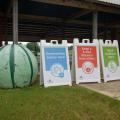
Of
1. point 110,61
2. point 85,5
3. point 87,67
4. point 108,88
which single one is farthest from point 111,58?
point 85,5

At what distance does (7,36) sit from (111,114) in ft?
52.3

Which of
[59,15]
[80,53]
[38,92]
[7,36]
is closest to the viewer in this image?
[38,92]

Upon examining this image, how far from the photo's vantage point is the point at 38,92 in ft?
26.6

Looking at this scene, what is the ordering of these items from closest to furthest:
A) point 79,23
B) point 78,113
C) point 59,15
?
point 78,113 < point 59,15 < point 79,23

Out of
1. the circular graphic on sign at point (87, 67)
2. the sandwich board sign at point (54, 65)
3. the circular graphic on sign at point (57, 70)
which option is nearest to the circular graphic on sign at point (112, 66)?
the circular graphic on sign at point (87, 67)

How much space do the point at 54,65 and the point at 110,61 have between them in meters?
2.44

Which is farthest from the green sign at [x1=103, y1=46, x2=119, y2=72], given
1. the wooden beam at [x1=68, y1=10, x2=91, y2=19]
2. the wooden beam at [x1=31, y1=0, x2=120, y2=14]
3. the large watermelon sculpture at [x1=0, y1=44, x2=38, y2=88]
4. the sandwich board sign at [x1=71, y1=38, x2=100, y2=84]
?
the wooden beam at [x1=68, y1=10, x2=91, y2=19]

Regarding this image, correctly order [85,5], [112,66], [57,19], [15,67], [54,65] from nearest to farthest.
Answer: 1. [15,67]
2. [54,65]
3. [112,66]
4. [85,5]
5. [57,19]

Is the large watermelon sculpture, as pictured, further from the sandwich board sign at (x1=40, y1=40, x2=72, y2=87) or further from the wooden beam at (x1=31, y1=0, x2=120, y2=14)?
the wooden beam at (x1=31, y1=0, x2=120, y2=14)

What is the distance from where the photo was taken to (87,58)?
1019cm

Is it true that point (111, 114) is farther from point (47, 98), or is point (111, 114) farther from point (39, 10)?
point (39, 10)

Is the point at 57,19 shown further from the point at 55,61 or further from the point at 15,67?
the point at 15,67

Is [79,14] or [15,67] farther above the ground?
[79,14]

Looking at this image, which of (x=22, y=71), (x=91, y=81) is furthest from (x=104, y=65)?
(x=22, y=71)
